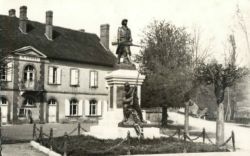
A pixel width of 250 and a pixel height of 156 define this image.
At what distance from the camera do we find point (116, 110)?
663 inches

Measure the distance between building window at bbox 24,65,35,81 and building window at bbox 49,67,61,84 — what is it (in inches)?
75.4

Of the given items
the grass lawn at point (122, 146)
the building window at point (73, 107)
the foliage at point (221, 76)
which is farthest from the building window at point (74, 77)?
the grass lawn at point (122, 146)

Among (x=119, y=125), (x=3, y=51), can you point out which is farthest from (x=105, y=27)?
(x=119, y=125)

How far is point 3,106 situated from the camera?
35.2 metres

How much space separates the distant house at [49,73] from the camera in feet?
118

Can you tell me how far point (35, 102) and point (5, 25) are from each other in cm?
740

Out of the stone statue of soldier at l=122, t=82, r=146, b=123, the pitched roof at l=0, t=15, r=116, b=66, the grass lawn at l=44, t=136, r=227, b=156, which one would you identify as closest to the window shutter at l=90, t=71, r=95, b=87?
the pitched roof at l=0, t=15, r=116, b=66

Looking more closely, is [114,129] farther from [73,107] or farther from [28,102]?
[73,107]

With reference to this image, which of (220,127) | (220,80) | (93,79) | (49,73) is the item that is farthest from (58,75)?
(220,127)

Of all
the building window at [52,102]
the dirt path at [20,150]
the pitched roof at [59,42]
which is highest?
the pitched roof at [59,42]

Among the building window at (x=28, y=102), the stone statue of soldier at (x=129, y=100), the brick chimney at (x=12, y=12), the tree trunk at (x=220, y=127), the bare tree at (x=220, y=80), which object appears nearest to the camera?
the stone statue of soldier at (x=129, y=100)

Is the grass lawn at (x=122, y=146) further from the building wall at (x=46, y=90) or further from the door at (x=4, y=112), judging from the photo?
the building wall at (x=46, y=90)

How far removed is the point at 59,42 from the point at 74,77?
383 centimetres

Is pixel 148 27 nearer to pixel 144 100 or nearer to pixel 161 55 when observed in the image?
pixel 161 55
